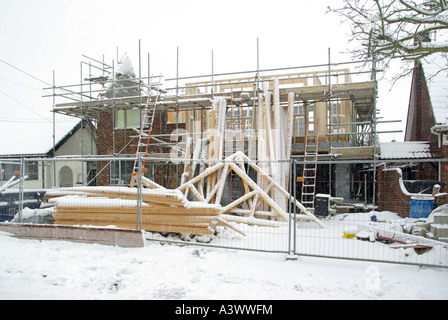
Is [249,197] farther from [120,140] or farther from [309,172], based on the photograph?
[120,140]

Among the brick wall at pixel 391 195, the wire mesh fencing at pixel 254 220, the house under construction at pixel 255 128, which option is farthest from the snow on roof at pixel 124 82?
the brick wall at pixel 391 195

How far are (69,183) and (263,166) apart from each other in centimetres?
1255

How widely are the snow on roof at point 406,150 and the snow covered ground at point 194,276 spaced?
21.4ft

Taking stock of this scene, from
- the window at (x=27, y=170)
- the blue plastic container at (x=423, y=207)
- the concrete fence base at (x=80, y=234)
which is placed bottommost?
the concrete fence base at (x=80, y=234)

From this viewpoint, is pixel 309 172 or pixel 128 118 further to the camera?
pixel 128 118

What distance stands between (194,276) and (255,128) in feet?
29.8

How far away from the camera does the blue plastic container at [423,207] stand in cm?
875

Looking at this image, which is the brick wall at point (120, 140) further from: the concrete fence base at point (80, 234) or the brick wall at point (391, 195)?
the brick wall at point (391, 195)

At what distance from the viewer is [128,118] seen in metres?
16.8

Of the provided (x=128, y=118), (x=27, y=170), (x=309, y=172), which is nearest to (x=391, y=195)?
(x=309, y=172)

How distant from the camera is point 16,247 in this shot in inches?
265

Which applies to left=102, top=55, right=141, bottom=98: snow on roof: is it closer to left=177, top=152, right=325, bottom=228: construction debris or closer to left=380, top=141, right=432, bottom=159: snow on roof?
left=177, top=152, right=325, bottom=228: construction debris
